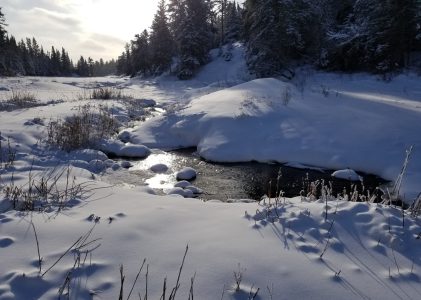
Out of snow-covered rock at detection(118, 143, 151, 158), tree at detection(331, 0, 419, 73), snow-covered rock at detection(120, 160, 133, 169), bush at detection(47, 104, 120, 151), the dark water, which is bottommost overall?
the dark water

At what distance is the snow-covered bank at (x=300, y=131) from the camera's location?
775 cm

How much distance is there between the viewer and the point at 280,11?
851 inches

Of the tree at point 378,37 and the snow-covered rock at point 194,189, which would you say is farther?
the tree at point 378,37

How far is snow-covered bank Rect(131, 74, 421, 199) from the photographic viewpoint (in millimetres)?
7754

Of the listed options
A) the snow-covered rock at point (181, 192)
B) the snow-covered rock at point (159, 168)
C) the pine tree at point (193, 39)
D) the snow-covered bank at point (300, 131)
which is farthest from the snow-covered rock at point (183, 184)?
the pine tree at point (193, 39)

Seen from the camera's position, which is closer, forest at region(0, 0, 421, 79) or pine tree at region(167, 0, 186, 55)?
forest at region(0, 0, 421, 79)

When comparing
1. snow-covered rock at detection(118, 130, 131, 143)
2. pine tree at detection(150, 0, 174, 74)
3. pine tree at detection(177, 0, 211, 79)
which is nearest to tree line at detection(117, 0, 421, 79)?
pine tree at detection(177, 0, 211, 79)

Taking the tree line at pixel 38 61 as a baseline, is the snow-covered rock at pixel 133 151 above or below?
below

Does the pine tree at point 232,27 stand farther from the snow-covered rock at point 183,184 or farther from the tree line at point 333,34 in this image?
the snow-covered rock at point 183,184

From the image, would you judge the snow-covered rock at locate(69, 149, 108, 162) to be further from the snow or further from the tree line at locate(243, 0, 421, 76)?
the tree line at locate(243, 0, 421, 76)

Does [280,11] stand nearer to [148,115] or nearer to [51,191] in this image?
[148,115]

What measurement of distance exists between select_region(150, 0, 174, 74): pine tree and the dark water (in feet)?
108

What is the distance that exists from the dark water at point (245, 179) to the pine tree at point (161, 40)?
32881 mm

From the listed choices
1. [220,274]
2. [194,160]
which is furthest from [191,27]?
[220,274]
